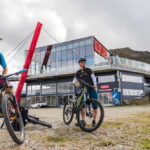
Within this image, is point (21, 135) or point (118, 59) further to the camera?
point (118, 59)

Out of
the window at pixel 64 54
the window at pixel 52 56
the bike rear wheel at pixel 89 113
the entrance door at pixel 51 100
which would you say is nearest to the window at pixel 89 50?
the window at pixel 64 54

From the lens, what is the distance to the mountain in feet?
349

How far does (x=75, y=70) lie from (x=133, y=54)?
3839 inches

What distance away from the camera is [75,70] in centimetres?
3139

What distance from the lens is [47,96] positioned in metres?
36.4

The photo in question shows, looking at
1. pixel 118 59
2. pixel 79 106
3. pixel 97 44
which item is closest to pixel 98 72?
pixel 118 59

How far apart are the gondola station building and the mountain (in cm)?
7652

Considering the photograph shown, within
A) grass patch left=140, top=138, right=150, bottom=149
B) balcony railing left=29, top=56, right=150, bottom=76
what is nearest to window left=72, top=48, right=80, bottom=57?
balcony railing left=29, top=56, right=150, bottom=76

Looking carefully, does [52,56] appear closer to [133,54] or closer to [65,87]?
[65,87]

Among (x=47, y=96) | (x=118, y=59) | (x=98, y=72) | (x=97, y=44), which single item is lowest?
(x=47, y=96)

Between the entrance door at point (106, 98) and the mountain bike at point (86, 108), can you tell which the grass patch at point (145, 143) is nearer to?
the mountain bike at point (86, 108)

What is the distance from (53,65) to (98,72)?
38.7 feet

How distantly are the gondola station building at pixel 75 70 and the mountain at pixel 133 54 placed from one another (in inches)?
3013

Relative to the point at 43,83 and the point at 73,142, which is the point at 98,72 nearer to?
the point at 43,83
